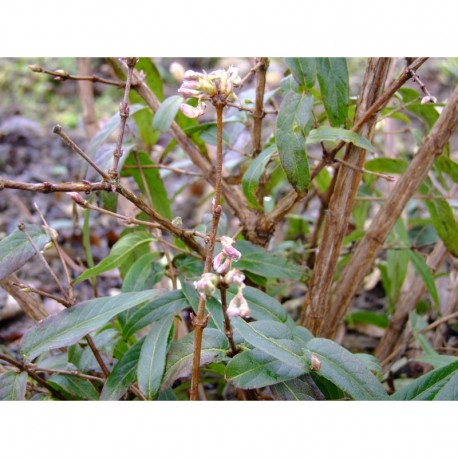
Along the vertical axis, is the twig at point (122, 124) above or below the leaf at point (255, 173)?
above

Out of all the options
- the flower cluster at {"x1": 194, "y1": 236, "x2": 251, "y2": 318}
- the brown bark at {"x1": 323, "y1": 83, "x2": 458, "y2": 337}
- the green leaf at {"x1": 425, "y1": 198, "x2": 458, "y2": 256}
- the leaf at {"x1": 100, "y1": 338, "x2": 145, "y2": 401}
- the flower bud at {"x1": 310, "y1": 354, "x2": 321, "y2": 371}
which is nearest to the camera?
the flower cluster at {"x1": 194, "y1": 236, "x2": 251, "y2": 318}

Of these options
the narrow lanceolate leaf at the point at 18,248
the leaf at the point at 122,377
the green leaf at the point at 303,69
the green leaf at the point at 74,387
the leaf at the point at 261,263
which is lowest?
the green leaf at the point at 74,387

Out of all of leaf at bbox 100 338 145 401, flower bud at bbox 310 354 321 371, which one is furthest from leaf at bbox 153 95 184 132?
flower bud at bbox 310 354 321 371

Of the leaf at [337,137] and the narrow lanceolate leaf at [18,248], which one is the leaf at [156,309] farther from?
the leaf at [337,137]

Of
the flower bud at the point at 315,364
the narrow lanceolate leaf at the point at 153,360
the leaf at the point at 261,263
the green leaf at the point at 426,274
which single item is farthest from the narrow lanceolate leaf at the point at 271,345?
the green leaf at the point at 426,274

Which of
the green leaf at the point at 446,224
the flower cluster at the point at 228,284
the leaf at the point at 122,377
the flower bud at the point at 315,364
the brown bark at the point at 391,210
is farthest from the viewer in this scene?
the green leaf at the point at 446,224

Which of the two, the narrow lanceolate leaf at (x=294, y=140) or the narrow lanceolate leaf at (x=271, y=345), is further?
the narrow lanceolate leaf at (x=294, y=140)

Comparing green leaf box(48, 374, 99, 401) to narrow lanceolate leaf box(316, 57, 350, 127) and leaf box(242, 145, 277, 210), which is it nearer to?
leaf box(242, 145, 277, 210)
